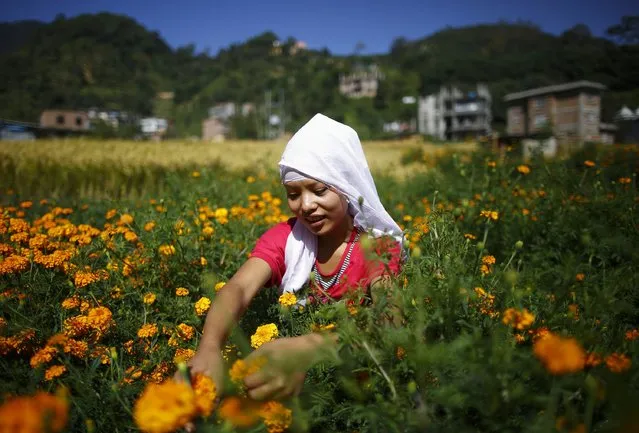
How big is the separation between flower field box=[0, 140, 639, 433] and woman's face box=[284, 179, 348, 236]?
40 centimetres

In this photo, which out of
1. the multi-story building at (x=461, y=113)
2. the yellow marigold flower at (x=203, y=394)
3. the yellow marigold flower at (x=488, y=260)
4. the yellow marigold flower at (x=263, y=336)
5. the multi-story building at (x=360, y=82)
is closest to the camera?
the yellow marigold flower at (x=203, y=394)

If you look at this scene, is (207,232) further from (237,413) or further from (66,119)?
(66,119)

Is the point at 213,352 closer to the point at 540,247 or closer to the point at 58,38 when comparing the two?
the point at 540,247

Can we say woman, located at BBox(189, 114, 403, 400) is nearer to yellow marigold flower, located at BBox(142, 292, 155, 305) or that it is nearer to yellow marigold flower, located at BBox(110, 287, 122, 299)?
yellow marigold flower, located at BBox(142, 292, 155, 305)

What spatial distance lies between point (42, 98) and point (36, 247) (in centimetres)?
7805

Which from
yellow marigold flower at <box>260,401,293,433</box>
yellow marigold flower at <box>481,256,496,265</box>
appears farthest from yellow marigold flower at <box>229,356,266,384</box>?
yellow marigold flower at <box>481,256,496,265</box>

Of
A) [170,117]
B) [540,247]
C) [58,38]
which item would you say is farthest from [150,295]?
[58,38]

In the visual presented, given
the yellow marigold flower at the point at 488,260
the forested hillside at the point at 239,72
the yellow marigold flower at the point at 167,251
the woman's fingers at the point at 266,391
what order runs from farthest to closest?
the forested hillside at the point at 239,72 < the yellow marigold flower at the point at 167,251 < the yellow marigold flower at the point at 488,260 < the woman's fingers at the point at 266,391

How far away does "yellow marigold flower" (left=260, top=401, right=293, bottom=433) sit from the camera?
1071 millimetres

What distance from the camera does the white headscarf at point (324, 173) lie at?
2088 millimetres

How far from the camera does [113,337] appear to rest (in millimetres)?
1990

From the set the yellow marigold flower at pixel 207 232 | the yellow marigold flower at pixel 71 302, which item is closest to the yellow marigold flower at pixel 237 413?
the yellow marigold flower at pixel 71 302

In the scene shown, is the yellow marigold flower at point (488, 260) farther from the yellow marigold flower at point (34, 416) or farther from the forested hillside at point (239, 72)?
the forested hillside at point (239, 72)

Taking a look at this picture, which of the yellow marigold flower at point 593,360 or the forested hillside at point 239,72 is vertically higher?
the forested hillside at point 239,72
